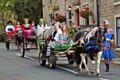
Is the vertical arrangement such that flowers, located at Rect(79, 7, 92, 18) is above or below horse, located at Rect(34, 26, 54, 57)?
above

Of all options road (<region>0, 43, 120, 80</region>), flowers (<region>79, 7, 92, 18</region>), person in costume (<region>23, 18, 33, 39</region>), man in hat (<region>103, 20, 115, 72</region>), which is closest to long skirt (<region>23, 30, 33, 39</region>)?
person in costume (<region>23, 18, 33, 39</region>)

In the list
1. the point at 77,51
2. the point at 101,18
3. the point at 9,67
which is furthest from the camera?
the point at 101,18

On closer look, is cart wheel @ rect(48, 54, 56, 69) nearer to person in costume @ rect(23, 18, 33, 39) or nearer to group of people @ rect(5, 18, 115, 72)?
group of people @ rect(5, 18, 115, 72)

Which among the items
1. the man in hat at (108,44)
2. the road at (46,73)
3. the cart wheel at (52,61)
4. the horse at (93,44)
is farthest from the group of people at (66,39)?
the horse at (93,44)

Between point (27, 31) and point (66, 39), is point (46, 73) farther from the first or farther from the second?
point (27, 31)

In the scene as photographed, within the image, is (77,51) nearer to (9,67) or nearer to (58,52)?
(58,52)

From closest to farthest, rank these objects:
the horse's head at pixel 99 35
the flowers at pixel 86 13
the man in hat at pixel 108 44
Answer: the horse's head at pixel 99 35 < the man in hat at pixel 108 44 < the flowers at pixel 86 13

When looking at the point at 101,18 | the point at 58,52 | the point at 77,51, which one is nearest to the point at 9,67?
the point at 58,52

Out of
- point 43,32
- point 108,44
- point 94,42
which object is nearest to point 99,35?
point 94,42

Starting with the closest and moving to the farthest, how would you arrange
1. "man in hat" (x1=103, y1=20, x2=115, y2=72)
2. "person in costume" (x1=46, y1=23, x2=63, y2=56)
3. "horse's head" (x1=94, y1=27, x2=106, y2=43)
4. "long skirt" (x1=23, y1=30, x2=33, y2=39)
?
"horse's head" (x1=94, y1=27, x2=106, y2=43)
"man in hat" (x1=103, y1=20, x2=115, y2=72)
"person in costume" (x1=46, y1=23, x2=63, y2=56)
"long skirt" (x1=23, y1=30, x2=33, y2=39)

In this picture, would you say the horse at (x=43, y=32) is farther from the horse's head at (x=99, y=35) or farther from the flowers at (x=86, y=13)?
the flowers at (x=86, y=13)

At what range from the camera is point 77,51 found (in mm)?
14617

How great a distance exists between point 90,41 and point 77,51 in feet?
3.66

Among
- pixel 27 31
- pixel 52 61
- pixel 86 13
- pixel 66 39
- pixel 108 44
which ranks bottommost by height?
pixel 52 61
